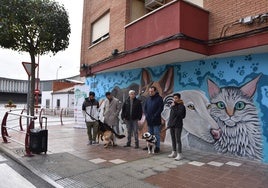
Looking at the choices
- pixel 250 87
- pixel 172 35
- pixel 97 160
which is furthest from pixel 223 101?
pixel 97 160

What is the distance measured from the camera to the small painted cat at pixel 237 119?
248 inches

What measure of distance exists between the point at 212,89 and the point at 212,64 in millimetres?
748

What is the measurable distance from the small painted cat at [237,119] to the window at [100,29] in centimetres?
625

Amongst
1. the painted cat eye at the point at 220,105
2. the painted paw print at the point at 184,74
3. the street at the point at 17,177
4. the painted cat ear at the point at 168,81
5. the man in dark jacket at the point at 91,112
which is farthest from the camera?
the painted cat ear at the point at 168,81

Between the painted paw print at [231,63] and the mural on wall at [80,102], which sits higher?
the painted paw print at [231,63]

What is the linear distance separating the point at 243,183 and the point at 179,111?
2272 millimetres

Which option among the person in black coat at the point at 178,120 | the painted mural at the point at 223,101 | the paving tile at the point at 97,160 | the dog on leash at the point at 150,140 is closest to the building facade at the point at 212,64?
the painted mural at the point at 223,101

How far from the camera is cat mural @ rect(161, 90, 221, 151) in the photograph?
729 centimetres

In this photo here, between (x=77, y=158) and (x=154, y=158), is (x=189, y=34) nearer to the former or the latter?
(x=154, y=158)

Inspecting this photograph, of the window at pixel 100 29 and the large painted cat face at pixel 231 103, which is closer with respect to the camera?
the large painted cat face at pixel 231 103

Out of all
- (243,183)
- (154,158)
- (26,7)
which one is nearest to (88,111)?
(154,158)

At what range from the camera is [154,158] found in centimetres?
650

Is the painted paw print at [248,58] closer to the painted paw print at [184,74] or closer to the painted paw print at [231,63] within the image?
the painted paw print at [231,63]

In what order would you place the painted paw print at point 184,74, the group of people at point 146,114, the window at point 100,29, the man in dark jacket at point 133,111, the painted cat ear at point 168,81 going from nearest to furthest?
the group of people at point 146,114
the man in dark jacket at point 133,111
the painted paw print at point 184,74
the painted cat ear at point 168,81
the window at point 100,29
